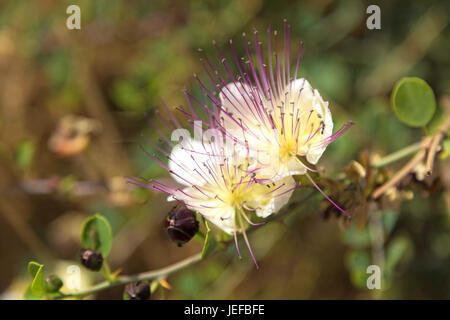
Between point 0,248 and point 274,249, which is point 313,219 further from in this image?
point 0,248

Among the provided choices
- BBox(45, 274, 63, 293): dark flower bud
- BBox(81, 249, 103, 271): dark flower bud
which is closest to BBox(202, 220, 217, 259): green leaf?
BBox(81, 249, 103, 271): dark flower bud

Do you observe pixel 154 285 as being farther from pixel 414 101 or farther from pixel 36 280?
pixel 414 101

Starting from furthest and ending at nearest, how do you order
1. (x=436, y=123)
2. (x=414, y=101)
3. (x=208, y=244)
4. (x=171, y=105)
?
(x=171, y=105), (x=436, y=123), (x=414, y=101), (x=208, y=244)

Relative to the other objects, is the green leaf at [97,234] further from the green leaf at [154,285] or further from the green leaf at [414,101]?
the green leaf at [414,101]

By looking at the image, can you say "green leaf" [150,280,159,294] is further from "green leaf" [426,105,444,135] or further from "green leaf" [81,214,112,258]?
"green leaf" [426,105,444,135]

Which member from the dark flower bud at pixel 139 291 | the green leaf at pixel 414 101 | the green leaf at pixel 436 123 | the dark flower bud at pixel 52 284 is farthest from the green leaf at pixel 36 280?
the green leaf at pixel 436 123

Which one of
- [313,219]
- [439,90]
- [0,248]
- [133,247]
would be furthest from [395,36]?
[0,248]

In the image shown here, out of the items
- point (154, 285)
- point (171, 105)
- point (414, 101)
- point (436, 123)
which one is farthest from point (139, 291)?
point (171, 105)
